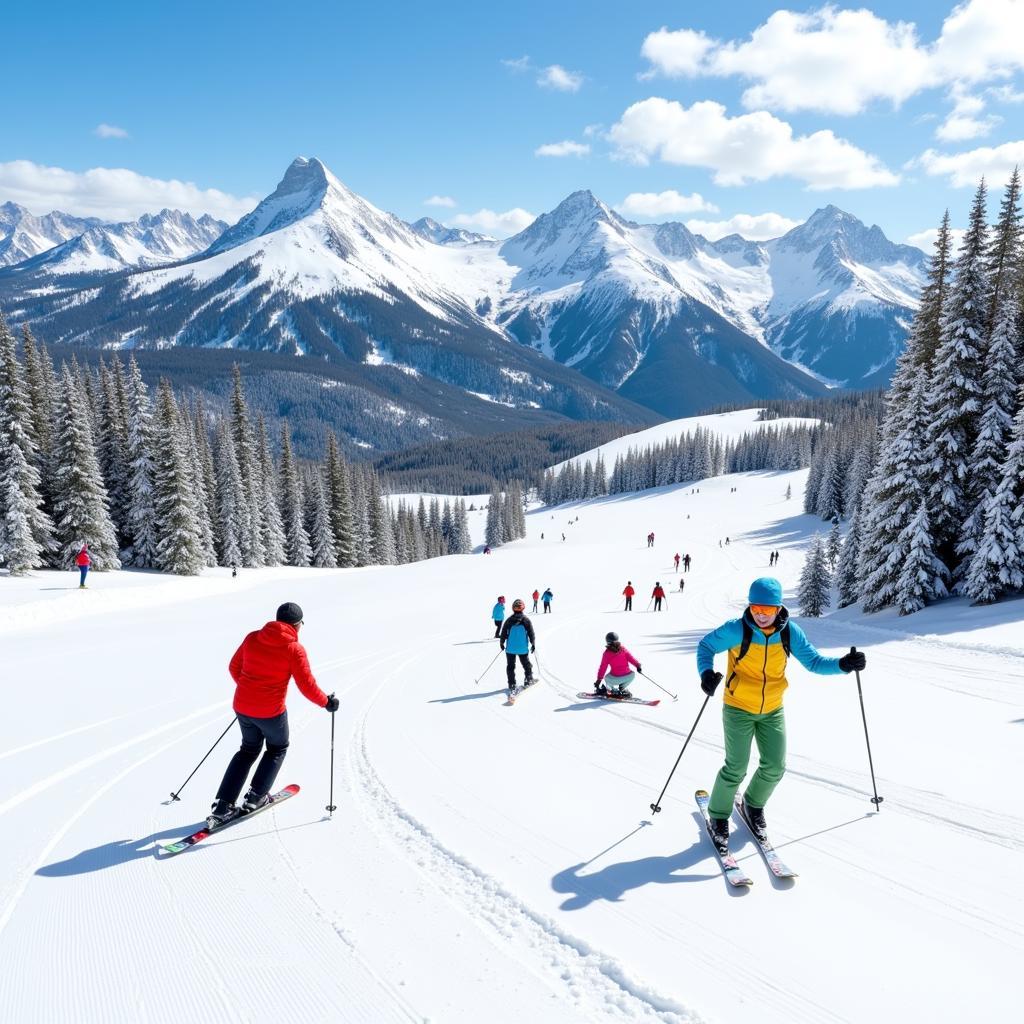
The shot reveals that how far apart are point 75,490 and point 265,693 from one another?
32831mm

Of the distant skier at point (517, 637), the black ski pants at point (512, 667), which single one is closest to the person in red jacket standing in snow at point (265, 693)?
the black ski pants at point (512, 667)

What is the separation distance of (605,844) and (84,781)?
6269mm

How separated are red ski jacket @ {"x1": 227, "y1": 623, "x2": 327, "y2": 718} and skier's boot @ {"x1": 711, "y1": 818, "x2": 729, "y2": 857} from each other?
12.1 feet

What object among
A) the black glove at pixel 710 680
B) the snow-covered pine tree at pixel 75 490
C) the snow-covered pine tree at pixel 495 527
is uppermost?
the snow-covered pine tree at pixel 75 490

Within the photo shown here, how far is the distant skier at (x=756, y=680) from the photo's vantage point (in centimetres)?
489

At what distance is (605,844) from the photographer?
5402mm

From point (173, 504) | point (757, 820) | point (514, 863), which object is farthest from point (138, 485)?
point (757, 820)

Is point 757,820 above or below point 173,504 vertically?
below

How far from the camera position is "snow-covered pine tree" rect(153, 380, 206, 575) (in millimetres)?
35375

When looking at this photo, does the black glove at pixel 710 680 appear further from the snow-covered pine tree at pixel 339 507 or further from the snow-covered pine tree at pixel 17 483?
the snow-covered pine tree at pixel 339 507

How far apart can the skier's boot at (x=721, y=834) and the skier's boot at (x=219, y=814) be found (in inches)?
180

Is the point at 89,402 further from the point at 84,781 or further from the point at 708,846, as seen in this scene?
the point at 708,846

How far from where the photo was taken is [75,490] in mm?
31188

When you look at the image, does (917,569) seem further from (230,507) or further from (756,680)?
(230,507)
